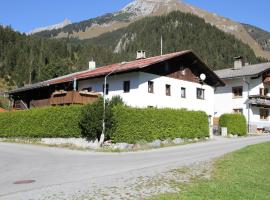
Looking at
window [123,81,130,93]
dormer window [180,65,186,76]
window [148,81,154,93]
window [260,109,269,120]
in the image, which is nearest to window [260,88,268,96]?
window [260,109,269,120]

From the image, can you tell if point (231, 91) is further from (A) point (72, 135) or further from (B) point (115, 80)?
(A) point (72, 135)

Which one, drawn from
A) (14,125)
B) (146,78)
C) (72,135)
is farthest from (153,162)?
(14,125)

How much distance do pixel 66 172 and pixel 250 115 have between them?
38953 mm

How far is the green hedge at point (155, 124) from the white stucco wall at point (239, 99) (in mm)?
18095

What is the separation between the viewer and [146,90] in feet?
125

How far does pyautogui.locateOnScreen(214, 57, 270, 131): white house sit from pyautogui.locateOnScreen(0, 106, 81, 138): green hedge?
25.4m

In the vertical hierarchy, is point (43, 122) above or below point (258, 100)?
below

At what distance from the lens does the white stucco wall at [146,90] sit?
37597 mm

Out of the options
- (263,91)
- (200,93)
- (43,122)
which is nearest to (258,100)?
(263,91)

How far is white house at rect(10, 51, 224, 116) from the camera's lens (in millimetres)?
37812

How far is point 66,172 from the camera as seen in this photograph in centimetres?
1658

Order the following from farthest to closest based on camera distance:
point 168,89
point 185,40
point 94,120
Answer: point 185,40
point 168,89
point 94,120

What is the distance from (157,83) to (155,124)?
9.32 m

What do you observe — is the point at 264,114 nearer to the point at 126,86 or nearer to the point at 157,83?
the point at 157,83
